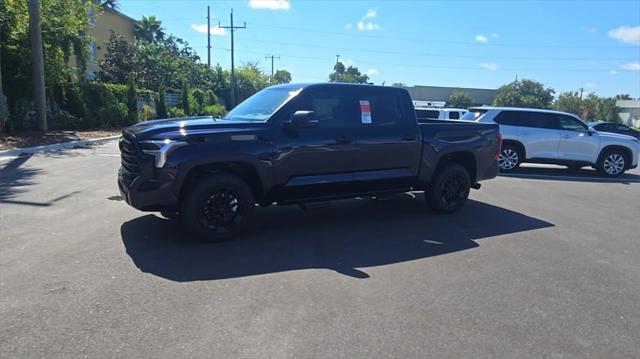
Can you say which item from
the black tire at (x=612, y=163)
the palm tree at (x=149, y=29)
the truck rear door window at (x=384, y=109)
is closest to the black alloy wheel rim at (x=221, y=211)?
the truck rear door window at (x=384, y=109)

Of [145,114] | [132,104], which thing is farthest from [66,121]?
[145,114]

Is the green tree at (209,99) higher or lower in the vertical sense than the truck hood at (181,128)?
higher

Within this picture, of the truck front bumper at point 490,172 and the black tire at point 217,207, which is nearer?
the black tire at point 217,207

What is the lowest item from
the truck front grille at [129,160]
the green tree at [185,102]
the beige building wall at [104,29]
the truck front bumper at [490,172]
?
the truck front bumper at [490,172]

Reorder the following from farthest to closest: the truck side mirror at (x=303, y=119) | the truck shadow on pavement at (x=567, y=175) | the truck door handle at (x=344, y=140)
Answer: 1. the truck shadow on pavement at (x=567, y=175)
2. the truck door handle at (x=344, y=140)
3. the truck side mirror at (x=303, y=119)

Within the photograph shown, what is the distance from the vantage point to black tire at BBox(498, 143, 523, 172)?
13.8 m

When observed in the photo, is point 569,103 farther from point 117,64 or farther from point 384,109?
point 384,109

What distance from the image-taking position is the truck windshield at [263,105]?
6.39 meters

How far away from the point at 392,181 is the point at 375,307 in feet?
10.5

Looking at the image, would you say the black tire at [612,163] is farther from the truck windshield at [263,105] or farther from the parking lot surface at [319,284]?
the truck windshield at [263,105]

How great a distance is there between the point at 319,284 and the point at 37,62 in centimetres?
1613

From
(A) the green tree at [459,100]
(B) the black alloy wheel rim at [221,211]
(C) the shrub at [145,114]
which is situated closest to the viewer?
(B) the black alloy wheel rim at [221,211]

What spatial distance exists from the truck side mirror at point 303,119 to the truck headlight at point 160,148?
1328 mm

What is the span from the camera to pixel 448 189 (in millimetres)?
7855
